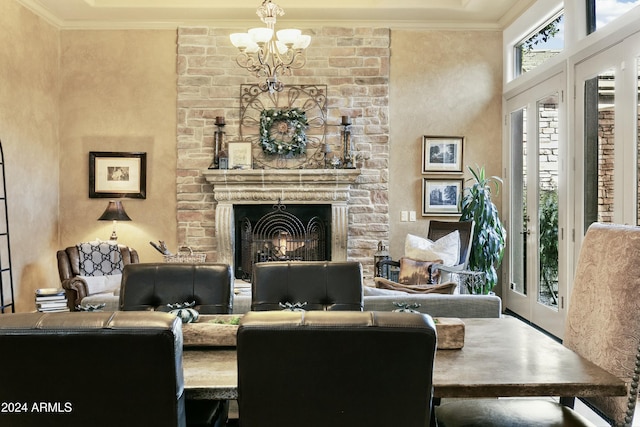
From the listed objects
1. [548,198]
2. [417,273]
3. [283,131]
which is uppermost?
[283,131]

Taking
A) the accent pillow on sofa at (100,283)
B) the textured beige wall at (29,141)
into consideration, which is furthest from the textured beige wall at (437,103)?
the textured beige wall at (29,141)

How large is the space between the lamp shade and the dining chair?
487cm

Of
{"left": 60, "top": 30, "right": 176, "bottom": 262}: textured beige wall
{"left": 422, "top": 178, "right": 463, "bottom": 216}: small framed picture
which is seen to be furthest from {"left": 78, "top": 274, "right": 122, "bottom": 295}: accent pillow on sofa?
{"left": 422, "top": 178, "right": 463, "bottom": 216}: small framed picture

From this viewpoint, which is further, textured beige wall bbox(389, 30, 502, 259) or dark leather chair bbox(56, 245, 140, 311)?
textured beige wall bbox(389, 30, 502, 259)

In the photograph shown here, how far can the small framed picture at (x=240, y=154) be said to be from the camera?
21.7 feet

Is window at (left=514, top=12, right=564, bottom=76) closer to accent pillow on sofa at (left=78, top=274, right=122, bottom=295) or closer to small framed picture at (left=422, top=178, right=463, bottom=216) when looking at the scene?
small framed picture at (left=422, top=178, right=463, bottom=216)

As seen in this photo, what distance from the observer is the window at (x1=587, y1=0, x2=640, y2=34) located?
4.09m

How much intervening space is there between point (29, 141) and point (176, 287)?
14.0 ft

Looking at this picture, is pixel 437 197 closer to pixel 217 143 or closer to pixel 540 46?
pixel 540 46

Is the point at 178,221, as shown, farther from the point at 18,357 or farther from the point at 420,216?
the point at 18,357

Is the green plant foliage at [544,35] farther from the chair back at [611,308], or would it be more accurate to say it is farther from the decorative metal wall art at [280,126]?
the chair back at [611,308]

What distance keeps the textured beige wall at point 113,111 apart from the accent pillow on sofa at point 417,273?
310 cm

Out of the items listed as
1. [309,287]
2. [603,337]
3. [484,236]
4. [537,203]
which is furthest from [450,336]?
[484,236]

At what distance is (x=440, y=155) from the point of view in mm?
6723
